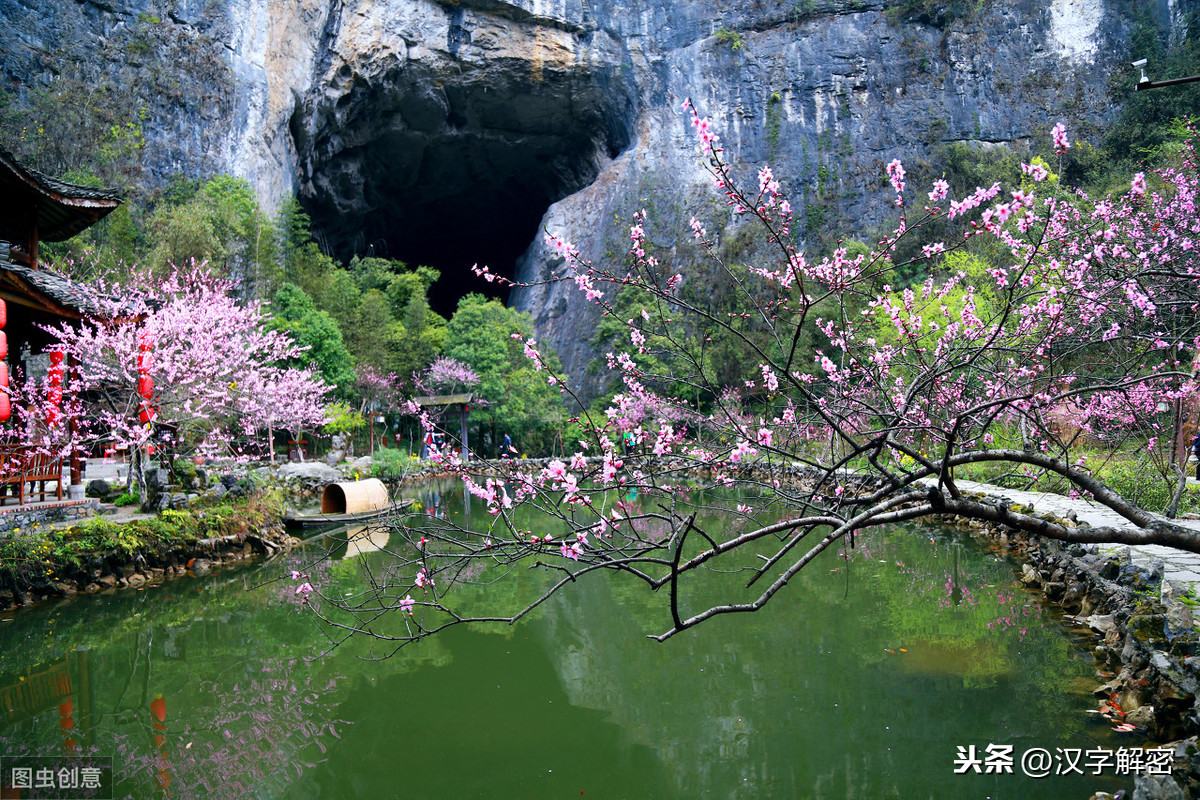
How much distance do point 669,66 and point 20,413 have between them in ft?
73.7

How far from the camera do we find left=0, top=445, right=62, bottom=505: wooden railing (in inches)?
316

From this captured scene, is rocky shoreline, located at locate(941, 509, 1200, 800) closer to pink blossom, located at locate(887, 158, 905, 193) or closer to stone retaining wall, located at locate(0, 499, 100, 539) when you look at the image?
pink blossom, located at locate(887, 158, 905, 193)

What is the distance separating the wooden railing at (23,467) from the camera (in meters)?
8.04

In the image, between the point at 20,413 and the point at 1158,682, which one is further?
the point at 20,413

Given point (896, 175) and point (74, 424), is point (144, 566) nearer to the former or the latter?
point (74, 424)

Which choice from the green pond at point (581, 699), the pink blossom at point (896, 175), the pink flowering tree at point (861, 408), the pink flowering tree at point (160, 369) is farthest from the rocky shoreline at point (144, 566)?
the pink blossom at point (896, 175)

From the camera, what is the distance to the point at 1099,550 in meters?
6.23

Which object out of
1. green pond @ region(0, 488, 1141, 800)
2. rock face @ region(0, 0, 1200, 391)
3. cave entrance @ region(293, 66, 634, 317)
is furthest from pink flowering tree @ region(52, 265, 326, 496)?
cave entrance @ region(293, 66, 634, 317)

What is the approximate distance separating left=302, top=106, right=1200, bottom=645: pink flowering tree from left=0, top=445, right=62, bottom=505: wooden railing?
4449mm

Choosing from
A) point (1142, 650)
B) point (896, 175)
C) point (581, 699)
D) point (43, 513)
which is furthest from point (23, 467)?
point (1142, 650)

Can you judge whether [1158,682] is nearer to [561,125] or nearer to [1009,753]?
[1009,753]

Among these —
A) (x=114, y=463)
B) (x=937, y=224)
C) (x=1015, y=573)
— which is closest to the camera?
(x=1015, y=573)

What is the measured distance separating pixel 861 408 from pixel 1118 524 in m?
4.83

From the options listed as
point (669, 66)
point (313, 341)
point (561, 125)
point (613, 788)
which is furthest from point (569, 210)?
point (613, 788)
